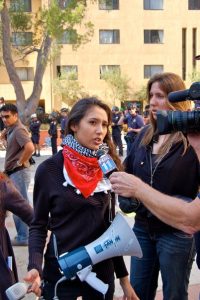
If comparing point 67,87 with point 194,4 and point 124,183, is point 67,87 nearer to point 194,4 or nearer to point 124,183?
point 194,4

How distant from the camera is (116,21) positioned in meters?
35.2

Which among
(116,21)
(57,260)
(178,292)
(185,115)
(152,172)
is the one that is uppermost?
(116,21)

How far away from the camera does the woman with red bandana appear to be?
2.30m

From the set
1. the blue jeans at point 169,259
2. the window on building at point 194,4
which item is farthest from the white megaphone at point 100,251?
the window on building at point 194,4

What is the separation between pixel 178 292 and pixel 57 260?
31.8 inches

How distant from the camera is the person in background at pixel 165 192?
2609 mm

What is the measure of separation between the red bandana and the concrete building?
31983mm

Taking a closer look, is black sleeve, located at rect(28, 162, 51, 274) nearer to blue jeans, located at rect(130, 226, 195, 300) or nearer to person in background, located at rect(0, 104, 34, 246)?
blue jeans, located at rect(130, 226, 195, 300)

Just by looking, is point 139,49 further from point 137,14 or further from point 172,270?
point 172,270

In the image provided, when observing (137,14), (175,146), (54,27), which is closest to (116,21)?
(137,14)

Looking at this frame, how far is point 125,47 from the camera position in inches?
1403

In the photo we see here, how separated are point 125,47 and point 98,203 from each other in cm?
3442

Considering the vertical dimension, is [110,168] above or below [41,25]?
below

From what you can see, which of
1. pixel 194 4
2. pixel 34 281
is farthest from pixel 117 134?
pixel 194 4
